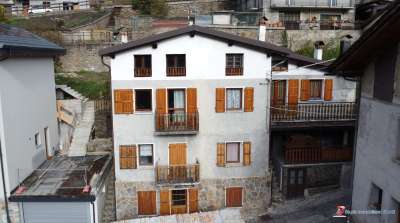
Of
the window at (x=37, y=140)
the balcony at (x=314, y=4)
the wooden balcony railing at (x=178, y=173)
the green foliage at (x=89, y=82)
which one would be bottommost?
the wooden balcony railing at (x=178, y=173)

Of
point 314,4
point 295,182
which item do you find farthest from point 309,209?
point 314,4

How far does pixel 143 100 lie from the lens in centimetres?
1908

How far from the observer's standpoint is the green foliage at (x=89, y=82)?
2822cm

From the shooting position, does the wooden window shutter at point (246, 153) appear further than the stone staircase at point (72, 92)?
No

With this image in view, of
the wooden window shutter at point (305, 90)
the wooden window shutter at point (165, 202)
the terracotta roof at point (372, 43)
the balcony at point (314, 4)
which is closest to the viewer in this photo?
the terracotta roof at point (372, 43)

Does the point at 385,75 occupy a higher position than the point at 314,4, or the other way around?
the point at 314,4

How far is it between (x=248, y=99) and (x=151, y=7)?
92.0 feet

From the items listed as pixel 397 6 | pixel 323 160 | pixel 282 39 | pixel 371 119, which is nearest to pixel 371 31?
pixel 397 6

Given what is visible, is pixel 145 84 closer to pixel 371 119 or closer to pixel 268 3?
pixel 371 119

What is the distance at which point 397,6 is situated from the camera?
7133mm

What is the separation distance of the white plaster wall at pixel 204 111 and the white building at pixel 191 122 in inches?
2.0

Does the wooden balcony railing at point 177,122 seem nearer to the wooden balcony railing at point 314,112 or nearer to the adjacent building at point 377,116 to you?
the wooden balcony railing at point 314,112

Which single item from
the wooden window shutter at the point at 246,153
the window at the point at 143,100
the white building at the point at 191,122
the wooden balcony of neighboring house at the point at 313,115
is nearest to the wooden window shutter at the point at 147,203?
the white building at the point at 191,122

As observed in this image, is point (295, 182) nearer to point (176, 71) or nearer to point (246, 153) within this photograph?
point (246, 153)
